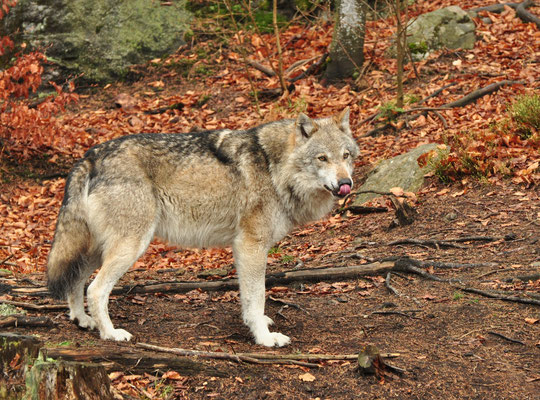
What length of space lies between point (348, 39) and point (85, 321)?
9679 mm

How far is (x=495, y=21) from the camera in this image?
15.0 metres

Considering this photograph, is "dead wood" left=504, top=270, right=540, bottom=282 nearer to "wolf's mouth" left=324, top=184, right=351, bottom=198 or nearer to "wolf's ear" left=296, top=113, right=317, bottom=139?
"wolf's mouth" left=324, top=184, right=351, bottom=198

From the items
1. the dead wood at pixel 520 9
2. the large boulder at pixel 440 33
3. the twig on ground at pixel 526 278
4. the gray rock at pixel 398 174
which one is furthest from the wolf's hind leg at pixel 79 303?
the dead wood at pixel 520 9

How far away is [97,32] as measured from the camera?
16.0m

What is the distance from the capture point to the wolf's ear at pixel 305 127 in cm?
644

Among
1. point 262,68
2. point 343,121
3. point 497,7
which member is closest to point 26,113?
point 262,68

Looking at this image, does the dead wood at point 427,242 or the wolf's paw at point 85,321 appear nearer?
the wolf's paw at point 85,321

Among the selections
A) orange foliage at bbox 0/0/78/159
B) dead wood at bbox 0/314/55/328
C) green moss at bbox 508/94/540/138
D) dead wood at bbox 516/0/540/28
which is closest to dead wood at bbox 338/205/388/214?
green moss at bbox 508/94/540/138

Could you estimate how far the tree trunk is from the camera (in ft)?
44.6

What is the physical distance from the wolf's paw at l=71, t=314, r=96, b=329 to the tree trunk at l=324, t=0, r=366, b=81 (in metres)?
9.04

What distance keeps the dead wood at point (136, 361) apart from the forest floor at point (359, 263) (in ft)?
0.11

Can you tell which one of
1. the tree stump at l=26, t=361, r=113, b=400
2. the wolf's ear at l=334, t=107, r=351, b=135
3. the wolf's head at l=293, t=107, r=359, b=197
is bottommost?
the tree stump at l=26, t=361, r=113, b=400

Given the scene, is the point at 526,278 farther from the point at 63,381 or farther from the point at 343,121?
the point at 63,381

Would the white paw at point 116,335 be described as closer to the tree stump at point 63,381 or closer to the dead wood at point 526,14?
the tree stump at point 63,381
